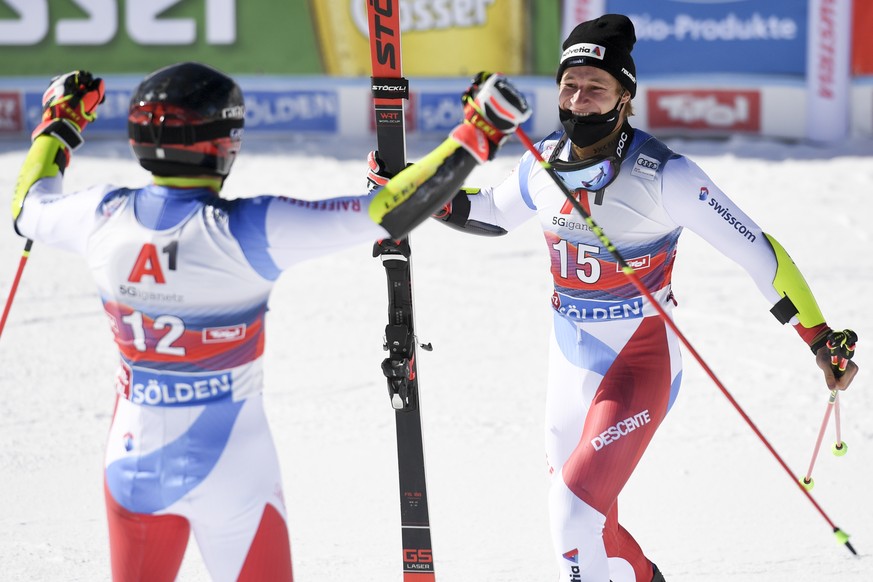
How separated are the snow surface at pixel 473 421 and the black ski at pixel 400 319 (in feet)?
1.66

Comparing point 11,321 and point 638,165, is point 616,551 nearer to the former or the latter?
point 638,165

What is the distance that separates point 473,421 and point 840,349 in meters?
2.84

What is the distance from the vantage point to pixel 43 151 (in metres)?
3.36

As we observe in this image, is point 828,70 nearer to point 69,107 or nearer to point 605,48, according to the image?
point 605,48

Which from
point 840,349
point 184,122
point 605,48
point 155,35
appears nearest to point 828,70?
point 155,35

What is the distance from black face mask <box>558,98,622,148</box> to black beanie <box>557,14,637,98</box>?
11cm

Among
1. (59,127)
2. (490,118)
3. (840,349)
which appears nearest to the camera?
(490,118)

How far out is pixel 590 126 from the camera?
392cm

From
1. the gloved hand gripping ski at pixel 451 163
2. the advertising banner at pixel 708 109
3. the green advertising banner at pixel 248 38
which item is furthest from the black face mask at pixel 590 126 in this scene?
the advertising banner at pixel 708 109

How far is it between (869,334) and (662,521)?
9.82 ft

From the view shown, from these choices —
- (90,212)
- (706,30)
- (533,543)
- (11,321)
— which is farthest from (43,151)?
(706,30)

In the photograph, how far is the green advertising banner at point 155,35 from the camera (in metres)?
12.4

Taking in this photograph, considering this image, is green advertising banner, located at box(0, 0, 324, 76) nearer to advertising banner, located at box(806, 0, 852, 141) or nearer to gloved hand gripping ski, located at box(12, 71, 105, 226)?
advertising banner, located at box(806, 0, 852, 141)

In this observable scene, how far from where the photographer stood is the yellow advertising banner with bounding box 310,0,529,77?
39.9 feet
